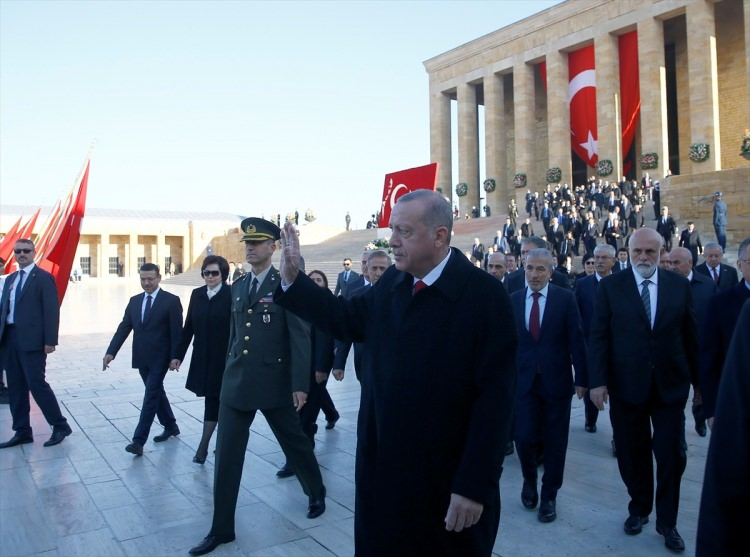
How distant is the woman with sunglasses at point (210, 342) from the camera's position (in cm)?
504

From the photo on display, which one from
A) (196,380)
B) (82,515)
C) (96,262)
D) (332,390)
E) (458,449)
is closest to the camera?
(458,449)

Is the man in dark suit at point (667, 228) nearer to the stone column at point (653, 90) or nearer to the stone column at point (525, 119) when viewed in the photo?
the stone column at point (653, 90)

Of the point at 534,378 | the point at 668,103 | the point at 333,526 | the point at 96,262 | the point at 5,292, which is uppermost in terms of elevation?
the point at 668,103

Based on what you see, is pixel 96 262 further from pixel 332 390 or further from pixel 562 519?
pixel 562 519

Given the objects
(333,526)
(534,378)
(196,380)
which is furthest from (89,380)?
(534,378)

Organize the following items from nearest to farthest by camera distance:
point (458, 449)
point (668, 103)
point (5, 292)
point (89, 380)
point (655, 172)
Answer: point (458, 449), point (5, 292), point (89, 380), point (655, 172), point (668, 103)

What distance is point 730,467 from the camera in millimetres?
1308

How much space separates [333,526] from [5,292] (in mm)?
4042

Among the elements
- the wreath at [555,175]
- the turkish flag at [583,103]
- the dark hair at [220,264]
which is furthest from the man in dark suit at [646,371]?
the wreath at [555,175]

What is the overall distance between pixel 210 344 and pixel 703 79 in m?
28.8

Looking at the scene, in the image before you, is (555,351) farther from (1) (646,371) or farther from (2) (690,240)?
(2) (690,240)

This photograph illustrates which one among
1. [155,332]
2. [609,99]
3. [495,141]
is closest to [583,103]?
[609,99]

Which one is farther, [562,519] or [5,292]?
[5,292]

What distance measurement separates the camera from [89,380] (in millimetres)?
9148
